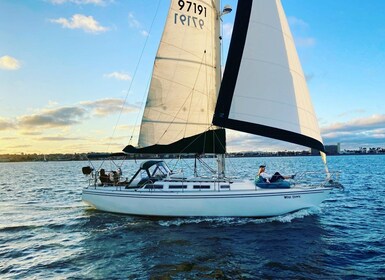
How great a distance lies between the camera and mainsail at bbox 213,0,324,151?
15.1 m

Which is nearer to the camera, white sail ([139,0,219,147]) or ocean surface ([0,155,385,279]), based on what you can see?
ocean surface ([0,155,385,279])

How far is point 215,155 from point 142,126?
172 inches

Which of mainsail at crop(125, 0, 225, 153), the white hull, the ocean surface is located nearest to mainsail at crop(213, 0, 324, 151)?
mainsail at crop(125, 0, 225, 153)

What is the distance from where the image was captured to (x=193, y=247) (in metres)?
11.9

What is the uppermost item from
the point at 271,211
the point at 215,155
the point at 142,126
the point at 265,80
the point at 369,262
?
the point at 265,80

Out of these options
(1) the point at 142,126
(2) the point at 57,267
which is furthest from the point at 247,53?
(2) the point at 57,267

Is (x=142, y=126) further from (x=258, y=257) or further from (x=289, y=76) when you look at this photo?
(x=258, y=257)

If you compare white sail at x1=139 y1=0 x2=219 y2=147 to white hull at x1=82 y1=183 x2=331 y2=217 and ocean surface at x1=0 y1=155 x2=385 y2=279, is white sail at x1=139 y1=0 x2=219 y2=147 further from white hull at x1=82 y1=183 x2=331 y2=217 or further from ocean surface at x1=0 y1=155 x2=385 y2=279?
ocean surface at x1=0 y1=155 x2=385 y2=279

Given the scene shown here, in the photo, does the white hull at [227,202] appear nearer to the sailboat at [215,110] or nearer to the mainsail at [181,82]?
the sailboat at [215,110]

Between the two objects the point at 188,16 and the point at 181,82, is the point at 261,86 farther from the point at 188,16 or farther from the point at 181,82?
the point at 188,16

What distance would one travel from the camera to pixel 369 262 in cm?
1041

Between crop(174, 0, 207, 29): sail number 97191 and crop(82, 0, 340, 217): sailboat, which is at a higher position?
crop(174, 0, 207, 29): sail number 97191

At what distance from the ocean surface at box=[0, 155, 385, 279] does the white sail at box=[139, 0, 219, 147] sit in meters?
4.96

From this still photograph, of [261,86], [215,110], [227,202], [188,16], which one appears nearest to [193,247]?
[227,202]
